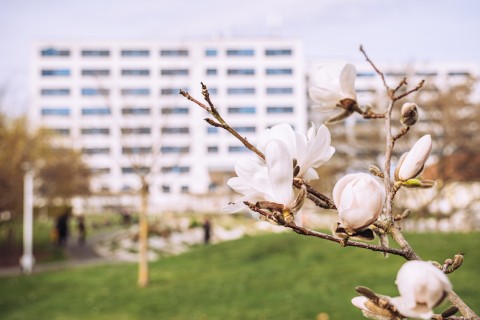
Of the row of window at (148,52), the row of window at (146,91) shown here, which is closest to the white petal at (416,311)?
the row of window at (146,91)

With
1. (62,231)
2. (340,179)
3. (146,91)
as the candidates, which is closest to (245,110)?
(146,91)

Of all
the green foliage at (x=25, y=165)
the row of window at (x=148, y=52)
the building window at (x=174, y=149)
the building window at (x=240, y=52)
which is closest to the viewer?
the building window at (x=174, y=149)

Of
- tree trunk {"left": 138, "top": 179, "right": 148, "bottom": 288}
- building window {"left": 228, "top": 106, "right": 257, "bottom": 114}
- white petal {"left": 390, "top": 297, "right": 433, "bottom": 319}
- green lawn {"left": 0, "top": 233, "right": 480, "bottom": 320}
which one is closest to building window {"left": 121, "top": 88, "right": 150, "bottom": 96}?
building window {"left": 228, "top": 106, "right": 257, "bottom": 114}

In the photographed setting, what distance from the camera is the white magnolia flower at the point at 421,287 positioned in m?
0.49

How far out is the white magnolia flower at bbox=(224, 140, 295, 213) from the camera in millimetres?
678

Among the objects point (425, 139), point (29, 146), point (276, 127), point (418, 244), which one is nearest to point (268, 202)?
point (276, 127)

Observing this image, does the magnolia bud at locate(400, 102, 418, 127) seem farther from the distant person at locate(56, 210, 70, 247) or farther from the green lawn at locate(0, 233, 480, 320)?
the distant person at locate(56, 210, 70, 247)

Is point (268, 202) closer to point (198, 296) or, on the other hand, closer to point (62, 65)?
point (198, 296)

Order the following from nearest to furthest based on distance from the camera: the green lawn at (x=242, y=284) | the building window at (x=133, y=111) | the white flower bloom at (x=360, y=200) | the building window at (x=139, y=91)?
the white flower bloom at (x=360, y=200), the green lawn at (x=242, y=284), the building window at (x=133, y=111), the building window at (x=139, y=91)

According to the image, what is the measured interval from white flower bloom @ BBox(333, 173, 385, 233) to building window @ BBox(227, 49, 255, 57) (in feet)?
170

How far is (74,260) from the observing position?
47.2 feet

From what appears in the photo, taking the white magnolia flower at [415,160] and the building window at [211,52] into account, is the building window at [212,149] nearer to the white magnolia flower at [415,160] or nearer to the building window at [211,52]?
the building window at [211,52]

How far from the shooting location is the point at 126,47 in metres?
51.3

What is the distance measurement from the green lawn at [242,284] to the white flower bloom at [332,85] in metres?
5.51
